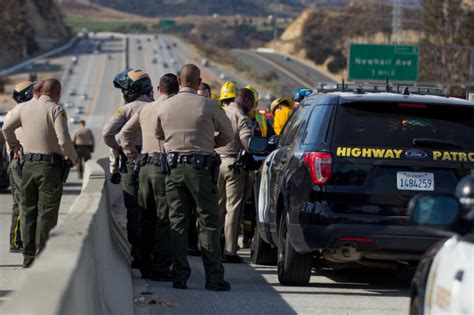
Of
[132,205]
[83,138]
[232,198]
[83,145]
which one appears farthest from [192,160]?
[83,138]

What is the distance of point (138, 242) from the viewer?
40.2 ft

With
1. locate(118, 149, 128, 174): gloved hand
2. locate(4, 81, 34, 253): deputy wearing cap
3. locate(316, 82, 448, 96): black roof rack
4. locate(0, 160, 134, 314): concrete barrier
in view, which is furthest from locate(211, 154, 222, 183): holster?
locate(4, 81, 34, 253): deputy wearing cap

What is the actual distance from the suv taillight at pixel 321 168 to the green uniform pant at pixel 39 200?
3.13 meters

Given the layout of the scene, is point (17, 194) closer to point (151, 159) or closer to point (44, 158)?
point (44, 158)

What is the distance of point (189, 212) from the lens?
1101 cm

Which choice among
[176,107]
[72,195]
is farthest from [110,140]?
[72,195]

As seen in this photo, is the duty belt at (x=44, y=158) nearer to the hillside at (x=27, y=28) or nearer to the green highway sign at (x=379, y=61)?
the green highway sign at (x=379, y=61)

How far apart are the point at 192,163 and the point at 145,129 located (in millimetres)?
1195

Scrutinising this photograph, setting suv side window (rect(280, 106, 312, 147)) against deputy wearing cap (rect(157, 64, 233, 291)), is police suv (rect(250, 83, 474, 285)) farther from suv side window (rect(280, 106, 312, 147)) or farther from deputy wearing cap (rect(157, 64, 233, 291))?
deputy wearing cap (rect(157, 64, 233, 291))

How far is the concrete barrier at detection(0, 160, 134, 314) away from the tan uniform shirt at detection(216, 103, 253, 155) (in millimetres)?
2616

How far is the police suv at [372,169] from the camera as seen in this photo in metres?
10.4

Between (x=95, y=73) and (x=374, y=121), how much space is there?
126578mm

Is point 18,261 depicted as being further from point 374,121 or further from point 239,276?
point 374,121

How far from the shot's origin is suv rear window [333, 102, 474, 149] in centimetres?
1057
